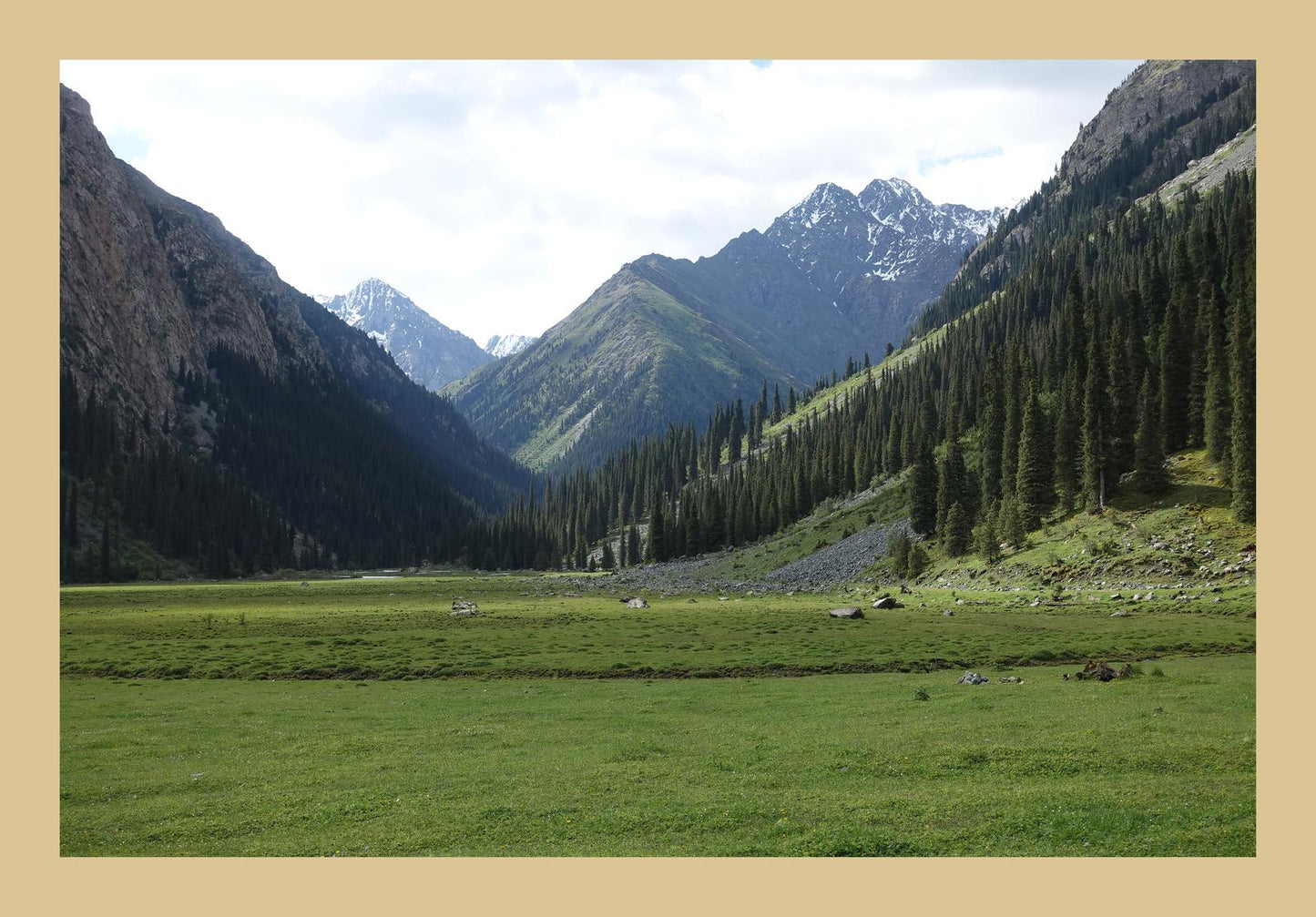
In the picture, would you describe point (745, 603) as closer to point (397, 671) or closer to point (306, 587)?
point (397, 671)

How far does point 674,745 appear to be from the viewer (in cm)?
2314

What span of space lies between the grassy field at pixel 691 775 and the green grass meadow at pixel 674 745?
0.28 feet

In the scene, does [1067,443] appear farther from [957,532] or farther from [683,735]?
[683,735]

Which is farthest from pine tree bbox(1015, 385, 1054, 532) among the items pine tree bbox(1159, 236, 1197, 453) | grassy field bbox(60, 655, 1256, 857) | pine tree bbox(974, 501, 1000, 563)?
grassy field bbox(60, 655, 1256, 857)

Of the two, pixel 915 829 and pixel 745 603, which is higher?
pixel 915 829

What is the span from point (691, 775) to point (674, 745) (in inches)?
129

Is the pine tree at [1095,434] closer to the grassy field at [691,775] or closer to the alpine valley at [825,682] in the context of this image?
the alpine valley at [825,682]

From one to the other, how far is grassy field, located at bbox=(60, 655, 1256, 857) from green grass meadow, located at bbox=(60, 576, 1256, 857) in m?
0.09

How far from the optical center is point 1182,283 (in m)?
95.8

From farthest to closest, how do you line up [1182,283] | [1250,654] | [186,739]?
[1182,283] → [1250,654] → [186,739]

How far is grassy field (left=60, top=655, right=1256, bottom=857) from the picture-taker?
52.1ft

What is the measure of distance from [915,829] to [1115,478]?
77389mm

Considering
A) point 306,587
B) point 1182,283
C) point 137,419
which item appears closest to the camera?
point 1182,283

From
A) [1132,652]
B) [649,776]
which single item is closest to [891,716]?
[649,776]
